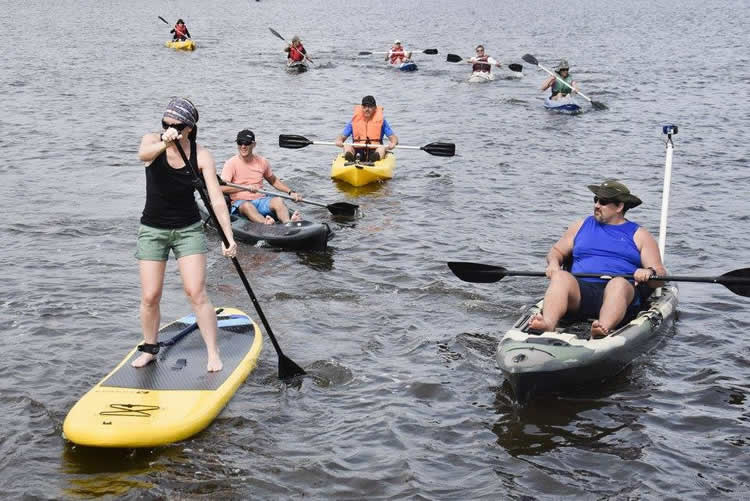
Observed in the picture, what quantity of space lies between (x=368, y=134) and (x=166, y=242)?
29.7ft

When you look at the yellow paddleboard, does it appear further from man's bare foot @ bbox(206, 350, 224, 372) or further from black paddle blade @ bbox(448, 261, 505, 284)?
black paddle blade @ bbox(448, 261, 505, 284)

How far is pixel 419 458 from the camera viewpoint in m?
6.62

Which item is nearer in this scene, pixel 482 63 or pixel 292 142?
pixel 292 142

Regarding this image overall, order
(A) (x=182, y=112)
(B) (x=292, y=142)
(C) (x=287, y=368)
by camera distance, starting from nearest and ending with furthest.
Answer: (A) (x=182, y=112) < (C) (x=287, y=368) < (B) (x=292, y=142)

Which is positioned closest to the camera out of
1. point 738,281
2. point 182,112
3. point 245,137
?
point 182,112

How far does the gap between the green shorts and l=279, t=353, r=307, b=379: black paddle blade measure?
4.16 ft

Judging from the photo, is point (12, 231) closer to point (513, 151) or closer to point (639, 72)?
point (513, 151)

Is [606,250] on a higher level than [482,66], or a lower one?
lower

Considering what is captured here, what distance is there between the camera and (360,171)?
14.9 metres

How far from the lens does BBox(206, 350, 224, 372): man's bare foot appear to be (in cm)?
706

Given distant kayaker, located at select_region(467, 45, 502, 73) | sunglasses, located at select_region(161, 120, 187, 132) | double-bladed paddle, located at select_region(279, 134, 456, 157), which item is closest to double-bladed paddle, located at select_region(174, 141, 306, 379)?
sunglasses, located at select_region(161, 120, 187, 132)

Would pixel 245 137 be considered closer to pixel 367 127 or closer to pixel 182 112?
pixel 367 127

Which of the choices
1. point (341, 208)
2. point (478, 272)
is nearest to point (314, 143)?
point (341, 208)

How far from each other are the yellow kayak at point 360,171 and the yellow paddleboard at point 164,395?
7.45m
